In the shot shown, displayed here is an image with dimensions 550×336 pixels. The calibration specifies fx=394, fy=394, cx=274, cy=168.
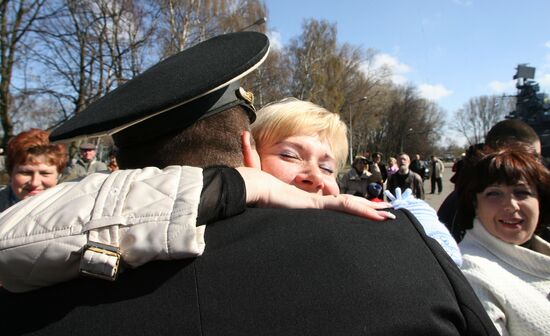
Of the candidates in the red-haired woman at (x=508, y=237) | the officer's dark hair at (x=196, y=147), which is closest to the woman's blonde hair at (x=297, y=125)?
the officer's dark hair at (x=196, y=147)

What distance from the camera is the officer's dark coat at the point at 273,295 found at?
741 mm

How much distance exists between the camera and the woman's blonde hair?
1564 mm

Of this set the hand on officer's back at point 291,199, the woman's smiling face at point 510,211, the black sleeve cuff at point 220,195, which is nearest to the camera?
the black sleeve cuff at point 220,195

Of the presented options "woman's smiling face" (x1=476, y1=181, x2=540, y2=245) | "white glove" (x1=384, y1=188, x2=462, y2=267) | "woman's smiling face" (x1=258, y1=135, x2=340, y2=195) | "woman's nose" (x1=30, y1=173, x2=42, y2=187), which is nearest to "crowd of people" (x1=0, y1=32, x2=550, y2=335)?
"woman's smiling face" (x1=258, y1=135, x2=340, y2=195)

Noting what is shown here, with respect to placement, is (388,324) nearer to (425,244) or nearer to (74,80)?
(425,244)

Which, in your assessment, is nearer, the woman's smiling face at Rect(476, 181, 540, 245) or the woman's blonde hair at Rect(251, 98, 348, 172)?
the woman's blonde hair at Rect(251, 98, 348, 172)

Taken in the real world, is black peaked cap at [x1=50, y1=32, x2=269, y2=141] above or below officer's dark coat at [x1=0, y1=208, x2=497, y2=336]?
above

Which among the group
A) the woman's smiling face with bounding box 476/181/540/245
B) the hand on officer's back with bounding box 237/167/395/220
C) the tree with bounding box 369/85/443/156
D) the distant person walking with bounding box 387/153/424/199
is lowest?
the distant person walking with bounding box 387/153/424/199

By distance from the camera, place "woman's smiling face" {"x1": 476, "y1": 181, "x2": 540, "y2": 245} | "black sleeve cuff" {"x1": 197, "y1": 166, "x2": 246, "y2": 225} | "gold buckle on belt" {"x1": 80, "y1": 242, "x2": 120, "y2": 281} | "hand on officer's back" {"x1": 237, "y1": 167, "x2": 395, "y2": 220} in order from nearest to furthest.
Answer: "gold buckle on belt" {"x1": 80, "y1": 242, "x2": 120, "y2": 281} < "black sleeve cuff" {"x1": 197, "y1": 166, "x2": 246, "y2": 225} < "hand on officer's back" {"x1": 237, "y1": 167, "x2": 395, "y2": 220} < "woman's smiling face" {"x1": 476, "y1": 181, "x2": 540, "y2": 245}

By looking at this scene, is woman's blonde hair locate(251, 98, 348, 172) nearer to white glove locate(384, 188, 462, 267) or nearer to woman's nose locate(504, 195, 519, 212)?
white glove locate(384, 188, 462, 267)

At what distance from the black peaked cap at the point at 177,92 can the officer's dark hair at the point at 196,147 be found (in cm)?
3

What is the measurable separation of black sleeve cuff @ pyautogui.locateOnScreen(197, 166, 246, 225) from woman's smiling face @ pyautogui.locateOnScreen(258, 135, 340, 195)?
584 mm

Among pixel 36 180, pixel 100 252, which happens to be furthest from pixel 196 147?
pixel 36 180

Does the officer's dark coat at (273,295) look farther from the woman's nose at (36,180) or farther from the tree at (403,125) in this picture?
the tree at (403,125)
